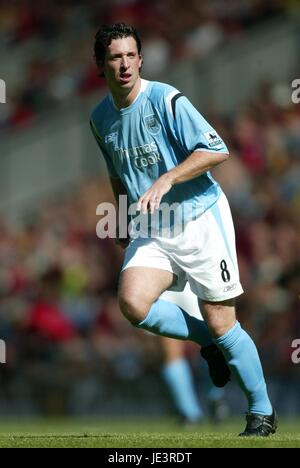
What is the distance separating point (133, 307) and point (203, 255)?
1.69 feet

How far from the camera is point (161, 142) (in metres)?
7.78

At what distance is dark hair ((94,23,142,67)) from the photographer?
25.3 feet

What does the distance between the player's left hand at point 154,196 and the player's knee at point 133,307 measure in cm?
61

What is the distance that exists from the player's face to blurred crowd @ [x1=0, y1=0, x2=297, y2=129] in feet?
31.1

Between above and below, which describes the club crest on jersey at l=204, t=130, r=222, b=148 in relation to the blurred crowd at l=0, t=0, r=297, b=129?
below

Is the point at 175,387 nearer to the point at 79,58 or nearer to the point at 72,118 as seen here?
the point at 72,118

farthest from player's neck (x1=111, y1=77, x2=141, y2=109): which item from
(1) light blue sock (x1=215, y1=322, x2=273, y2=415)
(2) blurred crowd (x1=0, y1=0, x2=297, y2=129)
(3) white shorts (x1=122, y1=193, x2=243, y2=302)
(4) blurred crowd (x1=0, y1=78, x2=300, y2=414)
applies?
(2) blurred crowd (x1=0, y1=0, x2=297, y2=129)

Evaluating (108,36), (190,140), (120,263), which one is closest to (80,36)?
(120,263)

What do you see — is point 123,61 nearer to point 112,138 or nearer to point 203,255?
point 112,138

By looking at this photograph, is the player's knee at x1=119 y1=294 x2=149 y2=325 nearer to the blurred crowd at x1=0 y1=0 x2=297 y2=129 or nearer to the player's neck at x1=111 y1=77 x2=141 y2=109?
the player's neck at x1=111 y1=77 x2=141 y2=109

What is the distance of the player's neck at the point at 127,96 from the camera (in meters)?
7.83

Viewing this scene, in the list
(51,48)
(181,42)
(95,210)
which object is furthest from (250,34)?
(51,48)

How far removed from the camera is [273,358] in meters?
13.3

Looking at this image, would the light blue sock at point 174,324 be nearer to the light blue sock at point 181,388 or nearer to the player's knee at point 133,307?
the player's knee at point 133,307
